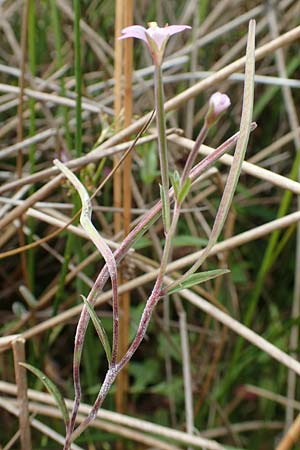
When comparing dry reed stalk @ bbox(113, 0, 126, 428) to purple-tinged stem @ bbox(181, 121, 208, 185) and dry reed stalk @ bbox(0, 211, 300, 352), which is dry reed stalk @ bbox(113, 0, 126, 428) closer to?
dry reed stalk @ bbox(0, 211, 300, 352)

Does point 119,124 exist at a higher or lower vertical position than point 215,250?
higher

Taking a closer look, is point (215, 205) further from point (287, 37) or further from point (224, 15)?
point (287, 37)

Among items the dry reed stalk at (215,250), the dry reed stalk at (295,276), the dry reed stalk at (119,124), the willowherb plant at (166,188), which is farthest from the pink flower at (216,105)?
the dry reed stalk at (295,276)

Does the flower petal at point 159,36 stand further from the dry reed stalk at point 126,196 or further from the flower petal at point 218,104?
the dry reed stalk at point 126,196

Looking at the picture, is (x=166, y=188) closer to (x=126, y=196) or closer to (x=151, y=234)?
(x=126, y=196)

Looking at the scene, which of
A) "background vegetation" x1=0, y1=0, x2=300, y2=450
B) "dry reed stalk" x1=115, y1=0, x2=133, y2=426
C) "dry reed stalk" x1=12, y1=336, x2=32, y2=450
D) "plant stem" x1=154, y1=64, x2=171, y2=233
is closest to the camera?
"plant stem" x1=154, y1=64, x2=171, y2=233

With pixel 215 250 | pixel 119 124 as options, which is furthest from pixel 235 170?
pixel 119 124

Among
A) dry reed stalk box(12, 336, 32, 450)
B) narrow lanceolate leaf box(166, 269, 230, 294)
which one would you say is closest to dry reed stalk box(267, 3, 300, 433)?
dry reed stalk box(12, 336, 32, 450)

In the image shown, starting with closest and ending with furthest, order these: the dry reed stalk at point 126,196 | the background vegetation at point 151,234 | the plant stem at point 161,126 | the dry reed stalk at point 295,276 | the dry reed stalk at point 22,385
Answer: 1. the plant stem at point 161,126
2. the dry reed stalk at point 22,385
3. the dry reed stalk at point 126,196
4. the background vegetation at point 151,234
5. the dry reed stalk at point 295,276

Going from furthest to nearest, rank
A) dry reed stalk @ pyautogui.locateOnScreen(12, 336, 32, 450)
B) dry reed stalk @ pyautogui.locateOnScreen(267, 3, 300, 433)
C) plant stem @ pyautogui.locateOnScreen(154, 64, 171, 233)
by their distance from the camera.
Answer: dry reed stalk @ pyautogui.locateOnScreen(267, 3, 300, 433), dry reed stalk @ pyautogui.locateOnScreen(12, 336, 32, 450), plant stem @ pyautogui.locateOnScreen(154, 64, 171, 233)
